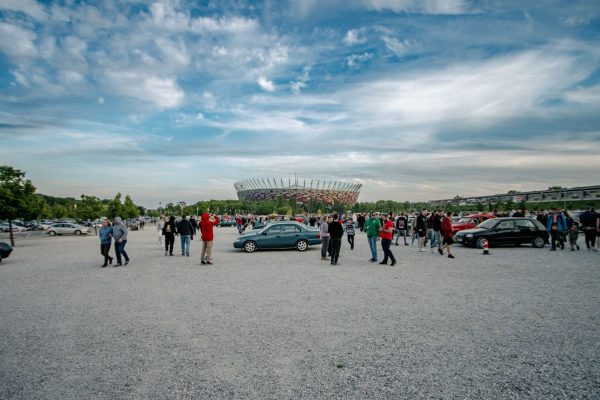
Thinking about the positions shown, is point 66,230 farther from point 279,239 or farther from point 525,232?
point 525,232

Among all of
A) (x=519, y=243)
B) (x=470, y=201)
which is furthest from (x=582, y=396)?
(x=470, y=201)

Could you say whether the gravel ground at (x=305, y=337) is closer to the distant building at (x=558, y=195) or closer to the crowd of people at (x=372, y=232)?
the crowd of people at (x=372, y=232)

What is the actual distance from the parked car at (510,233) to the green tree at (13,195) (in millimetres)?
27875

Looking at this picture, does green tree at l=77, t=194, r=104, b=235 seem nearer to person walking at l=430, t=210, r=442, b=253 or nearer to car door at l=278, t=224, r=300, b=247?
car door at l=278, t=224, r=300, b=247

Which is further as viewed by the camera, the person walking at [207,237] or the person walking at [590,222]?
the person walking at [590,222]

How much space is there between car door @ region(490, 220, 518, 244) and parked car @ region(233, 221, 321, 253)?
28.2ft

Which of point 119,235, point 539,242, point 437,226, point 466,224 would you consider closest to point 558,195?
point 466,224

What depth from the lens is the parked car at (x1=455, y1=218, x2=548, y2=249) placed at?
57.9 feet

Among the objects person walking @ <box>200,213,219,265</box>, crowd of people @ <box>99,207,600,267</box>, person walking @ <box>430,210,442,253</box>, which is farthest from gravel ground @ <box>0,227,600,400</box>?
person walking @ <box>430,210,442,253</box>

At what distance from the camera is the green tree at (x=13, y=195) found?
23766 mm

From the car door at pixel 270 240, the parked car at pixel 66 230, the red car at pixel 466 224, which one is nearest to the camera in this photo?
the car door at pixel 270 240

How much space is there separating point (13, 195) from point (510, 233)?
98.6 ft

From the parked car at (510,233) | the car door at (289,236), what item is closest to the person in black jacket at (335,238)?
the car door at (289,236)

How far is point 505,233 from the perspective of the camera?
1767 cm
